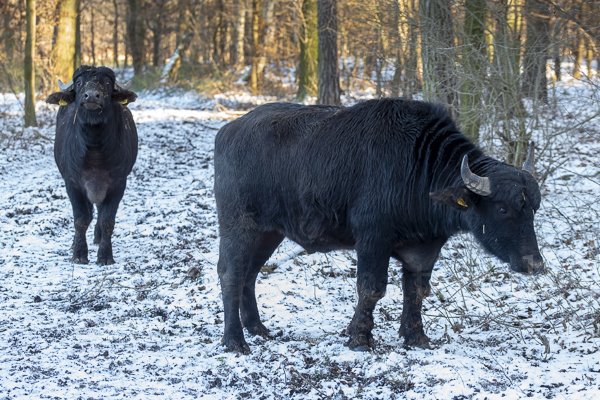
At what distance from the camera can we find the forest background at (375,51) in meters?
8.17

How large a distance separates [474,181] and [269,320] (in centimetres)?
270

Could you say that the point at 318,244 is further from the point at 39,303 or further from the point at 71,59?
the point at 71,59

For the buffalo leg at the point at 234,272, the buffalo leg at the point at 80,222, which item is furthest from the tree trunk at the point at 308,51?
the buffalo leg at the point at 234,272

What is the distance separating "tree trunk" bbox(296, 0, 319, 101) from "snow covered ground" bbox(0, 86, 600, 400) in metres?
8.72

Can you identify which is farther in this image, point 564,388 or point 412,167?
point 412,167

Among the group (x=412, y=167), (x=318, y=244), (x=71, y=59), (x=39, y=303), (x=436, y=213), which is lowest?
(x=39, y=303)

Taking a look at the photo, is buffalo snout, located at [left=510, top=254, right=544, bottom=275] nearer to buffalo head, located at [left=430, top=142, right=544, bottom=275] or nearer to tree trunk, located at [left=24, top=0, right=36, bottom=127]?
buffalo head, located at [left=430, top=142, right=544, bottom=275]

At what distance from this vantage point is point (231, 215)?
5445 millimetres

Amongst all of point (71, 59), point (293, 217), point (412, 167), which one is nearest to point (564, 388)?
point (412, 167)

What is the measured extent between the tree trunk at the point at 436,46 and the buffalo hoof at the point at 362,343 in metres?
4.31

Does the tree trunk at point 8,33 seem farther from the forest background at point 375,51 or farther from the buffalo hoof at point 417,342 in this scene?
the buffalo hoof at point 417,342

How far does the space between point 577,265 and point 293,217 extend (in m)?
3.80

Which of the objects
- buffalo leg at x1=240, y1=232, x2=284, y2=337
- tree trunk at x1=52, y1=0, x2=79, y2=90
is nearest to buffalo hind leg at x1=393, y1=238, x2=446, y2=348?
buffalo leg at x1=240, y1=232, x2=284, y2=337

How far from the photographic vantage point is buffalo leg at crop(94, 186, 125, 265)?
796cm
